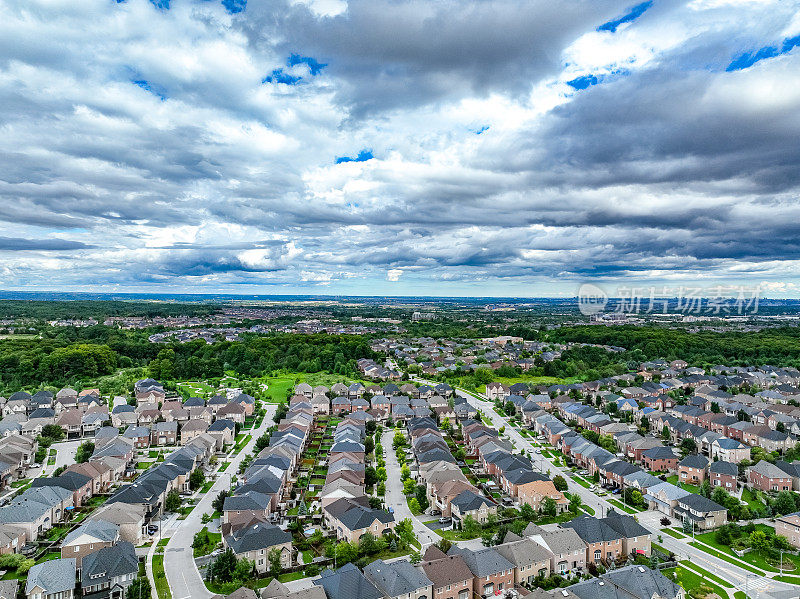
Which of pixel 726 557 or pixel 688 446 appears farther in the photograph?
pixel 688 446

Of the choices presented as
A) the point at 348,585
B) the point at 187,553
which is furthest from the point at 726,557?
the point at 187,553

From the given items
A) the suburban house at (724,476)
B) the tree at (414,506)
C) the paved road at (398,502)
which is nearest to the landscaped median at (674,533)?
the suburban house at (724,476)

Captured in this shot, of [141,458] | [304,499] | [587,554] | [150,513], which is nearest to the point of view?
[587,554]

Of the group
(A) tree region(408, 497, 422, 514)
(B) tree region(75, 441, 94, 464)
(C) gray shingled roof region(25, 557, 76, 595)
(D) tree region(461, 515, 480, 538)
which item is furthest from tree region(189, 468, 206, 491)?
(D) tree region(461, 515, 480, 538)

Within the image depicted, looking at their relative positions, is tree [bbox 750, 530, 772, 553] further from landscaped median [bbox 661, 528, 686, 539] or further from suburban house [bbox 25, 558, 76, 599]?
suburban house [bbox 25, 558, 76, 599]

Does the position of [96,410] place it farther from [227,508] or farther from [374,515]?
[374,515]

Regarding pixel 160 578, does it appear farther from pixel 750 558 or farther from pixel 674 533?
pixel 750 558

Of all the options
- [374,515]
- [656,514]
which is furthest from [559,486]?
[374,515]
